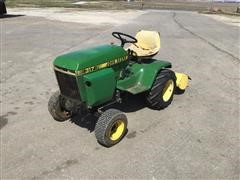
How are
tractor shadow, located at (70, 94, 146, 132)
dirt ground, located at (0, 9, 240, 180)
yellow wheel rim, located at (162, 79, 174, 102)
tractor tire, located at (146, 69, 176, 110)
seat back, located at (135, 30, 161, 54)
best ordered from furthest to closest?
seat back, located at (135, 30, 161, 54), yellow wheel rim, located at (162, 79, 174, 102), tractor tire, located at (146, 69, 176, 110), tractor shadow, located at (70, 94, 146, 132), dirt ground, located at (0, 9, 240, 180)

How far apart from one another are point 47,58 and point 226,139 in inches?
273

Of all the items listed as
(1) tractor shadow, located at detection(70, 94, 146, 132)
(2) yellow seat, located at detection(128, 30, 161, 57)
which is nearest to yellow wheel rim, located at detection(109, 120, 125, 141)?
(1) tractor shadow, located at detection(70, 94, 146, 132)

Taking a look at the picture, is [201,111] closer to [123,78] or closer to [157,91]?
[157,91]

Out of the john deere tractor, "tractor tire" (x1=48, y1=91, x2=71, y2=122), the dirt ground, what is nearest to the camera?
the dirt ground

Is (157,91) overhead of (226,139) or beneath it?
overhead

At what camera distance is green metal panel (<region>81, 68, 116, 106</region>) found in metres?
4.50

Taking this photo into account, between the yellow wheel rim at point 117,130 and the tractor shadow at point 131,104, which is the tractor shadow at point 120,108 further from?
the yellow wheel rim at point 117,130

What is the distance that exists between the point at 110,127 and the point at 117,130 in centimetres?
30

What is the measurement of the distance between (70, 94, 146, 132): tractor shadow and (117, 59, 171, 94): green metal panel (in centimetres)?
46

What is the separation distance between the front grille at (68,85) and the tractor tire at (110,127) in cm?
52

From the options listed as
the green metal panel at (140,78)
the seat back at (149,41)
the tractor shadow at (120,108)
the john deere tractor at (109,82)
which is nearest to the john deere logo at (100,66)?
the john deere tractor at (109,82)

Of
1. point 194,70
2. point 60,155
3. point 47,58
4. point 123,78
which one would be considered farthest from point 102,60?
point 47,58

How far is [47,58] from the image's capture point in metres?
10.3

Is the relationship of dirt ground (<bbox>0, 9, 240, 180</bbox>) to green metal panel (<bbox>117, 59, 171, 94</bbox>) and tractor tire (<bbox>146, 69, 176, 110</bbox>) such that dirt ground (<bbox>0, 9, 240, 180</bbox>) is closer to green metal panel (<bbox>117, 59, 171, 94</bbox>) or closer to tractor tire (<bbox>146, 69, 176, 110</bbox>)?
tractor tire (<bbox>146, 69, 176, 110</bbox>)
